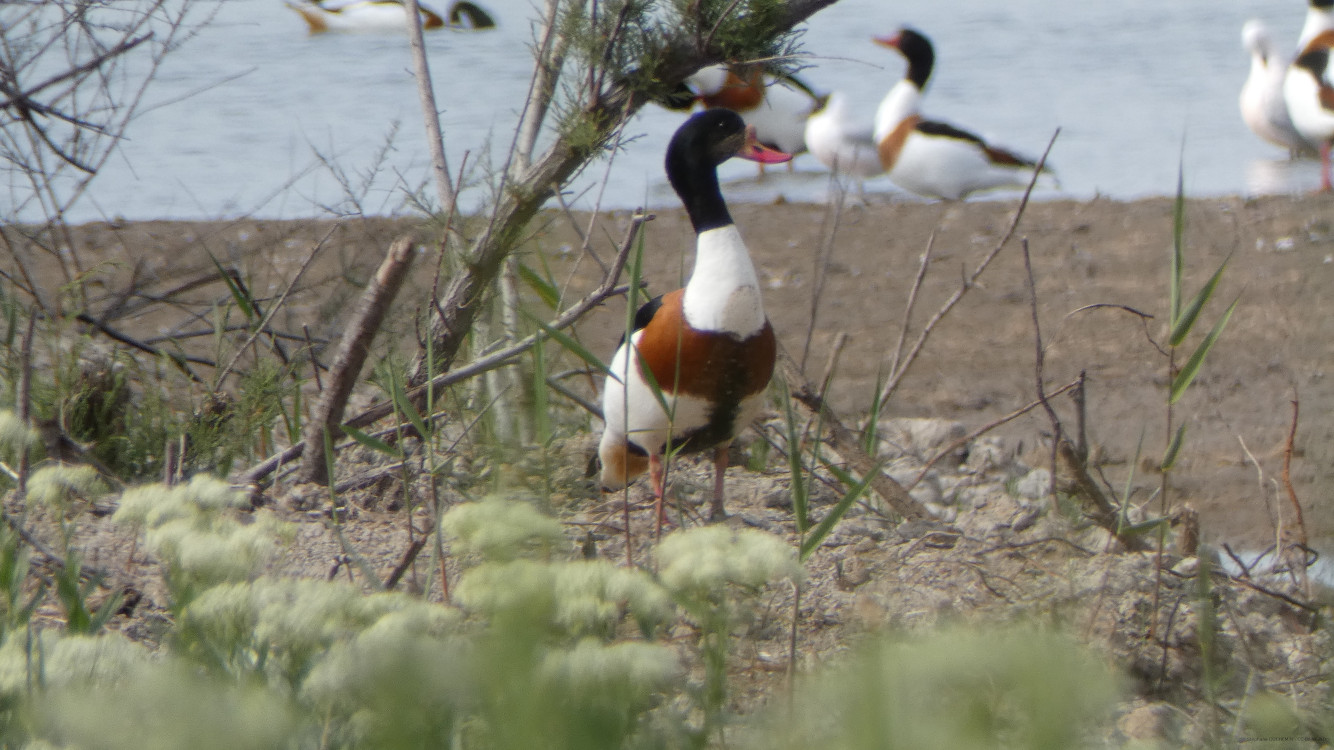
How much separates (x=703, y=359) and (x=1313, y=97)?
A: 7753 mm

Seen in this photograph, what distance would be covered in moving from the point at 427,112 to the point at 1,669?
1984mm

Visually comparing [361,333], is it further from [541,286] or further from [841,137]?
[841,137]

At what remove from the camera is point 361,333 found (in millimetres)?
2504

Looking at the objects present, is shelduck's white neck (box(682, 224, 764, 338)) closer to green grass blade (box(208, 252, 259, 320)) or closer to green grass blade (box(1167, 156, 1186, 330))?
green grass blade (box(1167, 156, 1186, 330))

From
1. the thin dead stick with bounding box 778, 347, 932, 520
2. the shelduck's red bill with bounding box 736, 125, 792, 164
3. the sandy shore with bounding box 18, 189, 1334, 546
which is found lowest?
the sandy shore with bounding box 18, 189, 1334, 546

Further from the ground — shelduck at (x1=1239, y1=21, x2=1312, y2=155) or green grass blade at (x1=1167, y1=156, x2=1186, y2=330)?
green grass blade at (x1=1167, y1=156, x2=1186, y2=330)

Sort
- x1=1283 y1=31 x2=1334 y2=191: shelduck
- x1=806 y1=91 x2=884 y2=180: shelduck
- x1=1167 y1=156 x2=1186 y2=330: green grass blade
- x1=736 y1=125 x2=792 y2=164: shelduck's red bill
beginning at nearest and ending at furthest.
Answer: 1. x1=1167 y1=156 x2=1186 y2=330: green grass blade
2. x1=736 y1=125 x2=792 y2=164: shelduck's red bill
3. x1=1283 y1=31 x2=1334 y2=191: shelduck
4. x1=806 y1=91 x2=884 y2=180: shelduck

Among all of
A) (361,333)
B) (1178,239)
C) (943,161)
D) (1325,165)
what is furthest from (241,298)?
(1325,165)

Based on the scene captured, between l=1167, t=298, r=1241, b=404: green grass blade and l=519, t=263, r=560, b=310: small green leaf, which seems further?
l=519, t=263, r=560, b=310: small green leaf

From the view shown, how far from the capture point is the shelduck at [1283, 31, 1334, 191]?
837 cm

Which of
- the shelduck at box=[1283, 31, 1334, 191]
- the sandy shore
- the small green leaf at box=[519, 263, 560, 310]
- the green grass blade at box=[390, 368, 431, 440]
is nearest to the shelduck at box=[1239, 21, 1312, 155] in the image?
the shelduck at box=[1283, 31, 1334, 191]

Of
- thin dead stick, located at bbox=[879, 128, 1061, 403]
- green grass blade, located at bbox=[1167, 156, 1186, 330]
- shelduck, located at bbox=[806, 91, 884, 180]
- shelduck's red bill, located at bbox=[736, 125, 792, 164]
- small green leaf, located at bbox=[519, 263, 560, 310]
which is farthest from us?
shelduck, located at bbox=[806, 91, 884, 180]

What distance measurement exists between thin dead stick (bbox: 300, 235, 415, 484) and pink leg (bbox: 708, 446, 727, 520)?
0.72m

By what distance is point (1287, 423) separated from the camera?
14.3ft
